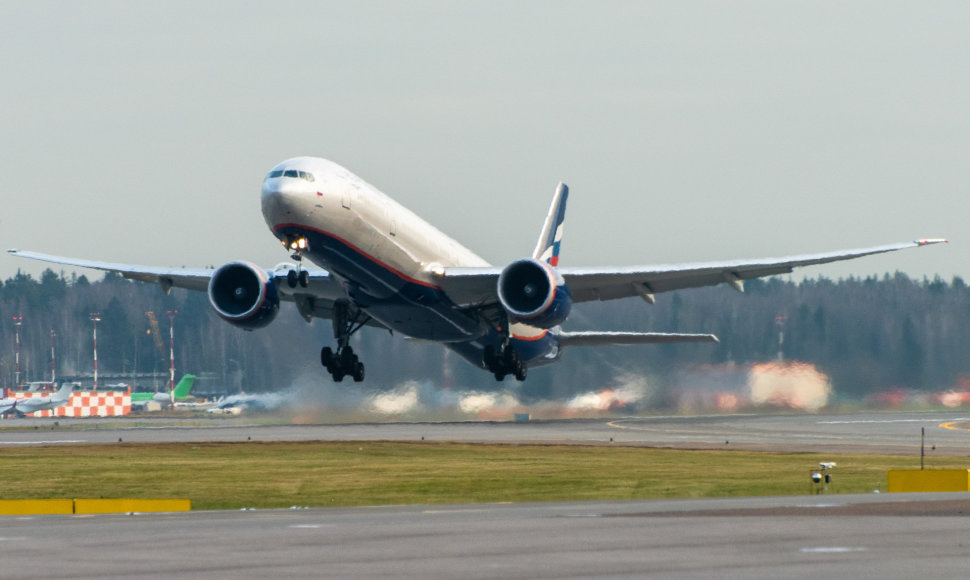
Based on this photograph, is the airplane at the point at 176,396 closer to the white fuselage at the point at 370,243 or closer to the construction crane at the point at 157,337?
the construction crane at the point at 157,337

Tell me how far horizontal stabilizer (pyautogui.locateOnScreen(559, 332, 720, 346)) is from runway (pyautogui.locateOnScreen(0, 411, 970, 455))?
3.93 meters

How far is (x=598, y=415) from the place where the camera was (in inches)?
2680

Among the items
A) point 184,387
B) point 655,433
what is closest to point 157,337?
point 184,387

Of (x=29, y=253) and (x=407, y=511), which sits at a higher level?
(x=29, y=253)

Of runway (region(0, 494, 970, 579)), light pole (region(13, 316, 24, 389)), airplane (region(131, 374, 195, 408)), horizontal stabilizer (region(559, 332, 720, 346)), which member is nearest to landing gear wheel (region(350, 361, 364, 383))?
horizontal stabilizer (region(559, 332, 720, 346))

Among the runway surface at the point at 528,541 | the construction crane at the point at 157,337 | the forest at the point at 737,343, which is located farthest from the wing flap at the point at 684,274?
the construction crane at the point at 157,337

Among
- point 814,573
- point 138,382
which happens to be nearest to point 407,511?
point 814,573

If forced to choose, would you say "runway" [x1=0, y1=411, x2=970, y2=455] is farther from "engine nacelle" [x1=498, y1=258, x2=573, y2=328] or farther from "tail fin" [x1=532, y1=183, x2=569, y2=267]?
"engine nacelle" [x1=498, y1=258, x2=573, y2=328]

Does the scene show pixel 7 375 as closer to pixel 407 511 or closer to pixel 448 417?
pixel 448 417

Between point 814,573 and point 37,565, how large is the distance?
8.81 m

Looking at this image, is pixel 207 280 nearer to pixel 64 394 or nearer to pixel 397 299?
pixel 397 299

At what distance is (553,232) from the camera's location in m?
59.8

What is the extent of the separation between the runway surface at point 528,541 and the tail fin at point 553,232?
1301 inches

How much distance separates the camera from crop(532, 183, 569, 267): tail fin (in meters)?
58.9
